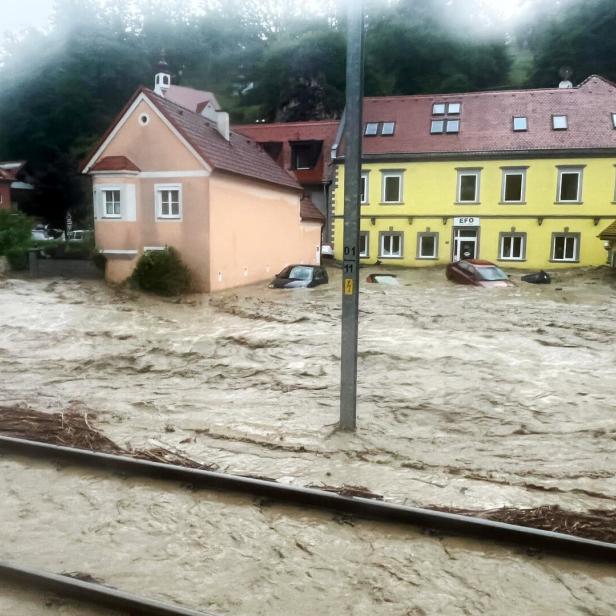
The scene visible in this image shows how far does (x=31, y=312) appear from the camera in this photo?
19719 millimetres

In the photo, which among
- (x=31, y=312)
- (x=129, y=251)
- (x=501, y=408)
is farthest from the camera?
(x=129, y=251)

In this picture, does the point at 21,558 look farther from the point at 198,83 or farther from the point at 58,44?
the point at 198,83

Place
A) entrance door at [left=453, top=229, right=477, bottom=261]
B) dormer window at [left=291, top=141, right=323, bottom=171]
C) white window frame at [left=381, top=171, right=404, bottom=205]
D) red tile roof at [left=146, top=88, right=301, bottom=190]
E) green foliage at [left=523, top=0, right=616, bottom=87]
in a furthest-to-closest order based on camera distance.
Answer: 1. green foliage at [left=523, top=0, right=616, bottom=87]
2. dormer window at [left=291, top=141, right=323, bottom=171]
3. white window frame at [left=381, top=171, right=404, bottom=205]
4. entrance door at [left=453, top=229, right=477, bottom=261]
5. red tile roof at [left=146, top=88, right=301, bottom=190]

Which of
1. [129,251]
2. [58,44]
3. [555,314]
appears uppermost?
[58,44]

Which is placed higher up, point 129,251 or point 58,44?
point 58,44

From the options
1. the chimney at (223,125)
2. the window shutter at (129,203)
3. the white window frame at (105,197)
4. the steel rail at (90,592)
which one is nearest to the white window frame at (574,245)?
the chimney at (223,125)

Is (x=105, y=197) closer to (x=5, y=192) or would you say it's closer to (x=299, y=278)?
(x=299, y=278)

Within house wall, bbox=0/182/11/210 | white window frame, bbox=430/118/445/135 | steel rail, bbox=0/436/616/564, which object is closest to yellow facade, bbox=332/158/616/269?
white window frame, bbox=430/118/445/135

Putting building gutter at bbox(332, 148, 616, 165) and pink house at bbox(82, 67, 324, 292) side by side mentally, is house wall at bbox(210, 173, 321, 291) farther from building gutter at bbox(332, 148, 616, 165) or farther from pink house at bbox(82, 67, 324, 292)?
building gutter at bbox(332, 148, 616, 165)

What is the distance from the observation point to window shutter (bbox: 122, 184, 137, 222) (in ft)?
80.0

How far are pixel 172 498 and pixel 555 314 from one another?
1797 cm

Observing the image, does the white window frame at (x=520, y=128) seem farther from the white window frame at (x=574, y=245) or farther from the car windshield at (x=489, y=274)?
the car windshield at (x=489, y=274)

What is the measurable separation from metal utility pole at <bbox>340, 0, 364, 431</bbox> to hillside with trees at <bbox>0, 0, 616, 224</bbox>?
4564 cm

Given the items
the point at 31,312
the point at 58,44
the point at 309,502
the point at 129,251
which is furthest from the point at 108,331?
the point at 58,44
